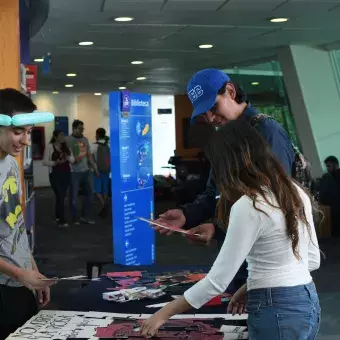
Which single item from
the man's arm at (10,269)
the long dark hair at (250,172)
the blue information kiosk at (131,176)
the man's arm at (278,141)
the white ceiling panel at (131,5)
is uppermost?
the white ceiling panel at (131,5)

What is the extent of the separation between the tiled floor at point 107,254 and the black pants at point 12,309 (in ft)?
8.99

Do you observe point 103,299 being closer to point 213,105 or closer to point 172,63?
point 213,105

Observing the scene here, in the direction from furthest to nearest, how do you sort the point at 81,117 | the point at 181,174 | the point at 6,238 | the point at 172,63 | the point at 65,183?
the point at 81,117
the point at 181,174
the point at 172,63
the point at 65,183
the point at 6,238

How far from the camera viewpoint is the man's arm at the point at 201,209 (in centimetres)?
270

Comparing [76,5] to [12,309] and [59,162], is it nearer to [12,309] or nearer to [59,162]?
[59,162]

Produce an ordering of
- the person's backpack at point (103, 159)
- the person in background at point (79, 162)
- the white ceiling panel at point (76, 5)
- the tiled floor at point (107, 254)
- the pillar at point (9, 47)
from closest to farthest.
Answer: the pillar at point (9, 47) < the tiled floor at point (107, 254) < the white ceiling panel at point (76, 5) < the person in background at point (79, 162) < the person's backpack at point (103, 159)

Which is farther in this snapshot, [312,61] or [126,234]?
[312,61]

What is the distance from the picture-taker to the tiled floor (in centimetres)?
546

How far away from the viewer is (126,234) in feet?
19.2

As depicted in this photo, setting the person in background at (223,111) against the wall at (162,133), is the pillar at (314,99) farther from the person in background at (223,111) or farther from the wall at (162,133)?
the wall at (162,133)

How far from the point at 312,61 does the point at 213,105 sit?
8.76m

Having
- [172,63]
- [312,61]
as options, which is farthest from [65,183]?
[312,61]

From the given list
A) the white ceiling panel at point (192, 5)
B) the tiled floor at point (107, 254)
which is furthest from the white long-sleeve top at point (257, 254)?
the white ceiling panel at point (192, 5)

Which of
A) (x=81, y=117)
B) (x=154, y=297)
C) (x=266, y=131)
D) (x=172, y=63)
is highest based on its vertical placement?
(x=81, y=117)
